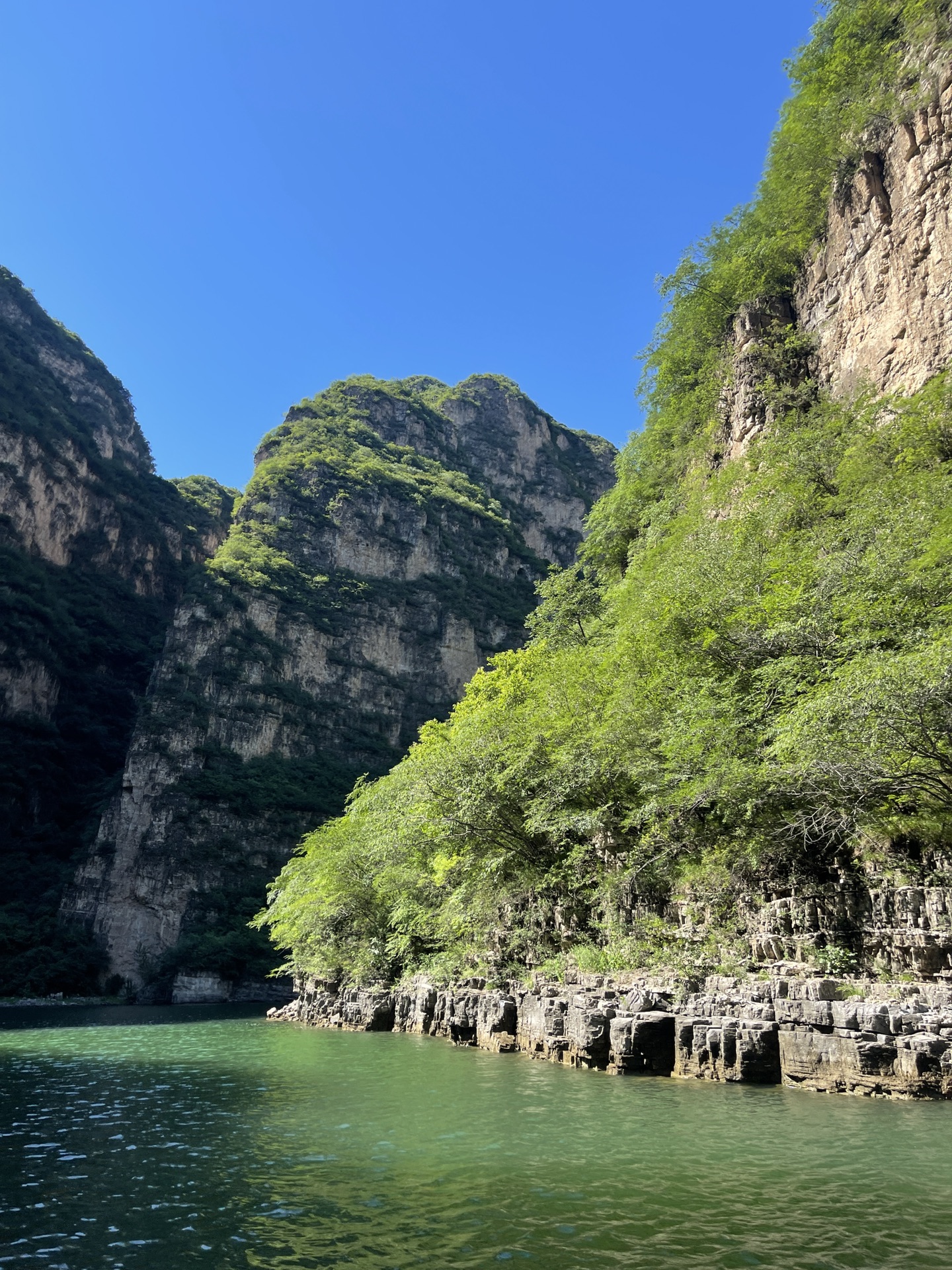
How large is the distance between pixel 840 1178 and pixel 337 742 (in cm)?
7754

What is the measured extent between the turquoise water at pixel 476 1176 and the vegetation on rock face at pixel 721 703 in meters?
4.94

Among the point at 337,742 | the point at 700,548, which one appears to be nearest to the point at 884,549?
the point at 700,548

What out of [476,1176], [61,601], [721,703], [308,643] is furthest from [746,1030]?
[61,601]

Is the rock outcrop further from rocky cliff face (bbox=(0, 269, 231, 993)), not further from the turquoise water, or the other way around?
rocky cliff face (bbox=(0, 269, 231, 993))

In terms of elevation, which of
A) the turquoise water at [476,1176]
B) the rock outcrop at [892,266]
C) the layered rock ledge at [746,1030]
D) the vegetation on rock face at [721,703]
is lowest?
the turquoise water at [476,1176]

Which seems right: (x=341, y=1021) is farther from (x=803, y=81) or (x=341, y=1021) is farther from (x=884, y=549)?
(x=803, y=81)

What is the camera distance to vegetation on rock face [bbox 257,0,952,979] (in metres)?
14.0

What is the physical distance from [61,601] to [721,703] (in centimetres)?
8022

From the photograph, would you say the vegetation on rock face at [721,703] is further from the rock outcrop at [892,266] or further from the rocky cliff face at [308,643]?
the rocky cliff face at [308,643]

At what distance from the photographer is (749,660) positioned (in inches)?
701

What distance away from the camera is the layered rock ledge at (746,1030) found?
10836 mm

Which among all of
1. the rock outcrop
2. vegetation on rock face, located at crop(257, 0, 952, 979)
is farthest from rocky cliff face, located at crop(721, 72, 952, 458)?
vegetation on rock face, located at crop(257, 0, 952, 979)

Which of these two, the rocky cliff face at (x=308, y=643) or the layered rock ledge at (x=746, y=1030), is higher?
the rocky cliff face at (x=308, y=643)

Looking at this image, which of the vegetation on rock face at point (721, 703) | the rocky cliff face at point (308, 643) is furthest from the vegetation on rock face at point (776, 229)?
the rocky cliff face at point (308, 643)
